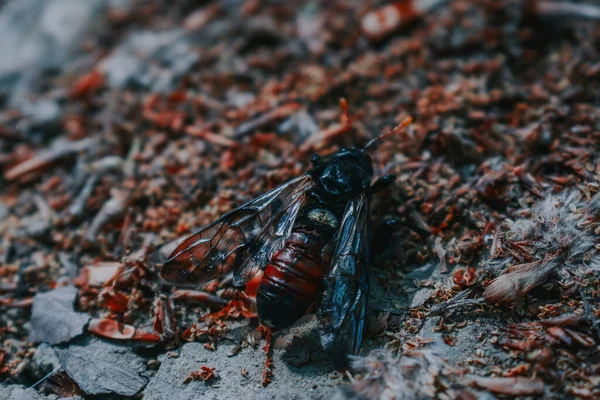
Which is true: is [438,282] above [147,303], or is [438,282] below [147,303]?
below

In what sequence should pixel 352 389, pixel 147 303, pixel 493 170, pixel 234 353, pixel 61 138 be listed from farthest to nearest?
pixel 61 138, pixel 493 170, pixel 147 303, pixel 234 353, pixel 352 389

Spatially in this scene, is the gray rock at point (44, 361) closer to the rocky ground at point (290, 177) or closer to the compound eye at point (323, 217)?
the rocky ground at point (290, 177)

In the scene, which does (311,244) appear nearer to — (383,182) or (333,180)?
(333,180)

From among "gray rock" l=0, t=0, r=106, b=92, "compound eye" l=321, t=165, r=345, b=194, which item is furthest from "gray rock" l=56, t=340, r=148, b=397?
"gray rock" l=0, t=0, r=106, b=92

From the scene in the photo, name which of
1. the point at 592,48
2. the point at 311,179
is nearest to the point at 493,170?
the point at 311,179

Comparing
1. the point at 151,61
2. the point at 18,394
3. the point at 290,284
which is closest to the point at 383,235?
the point at 290,284

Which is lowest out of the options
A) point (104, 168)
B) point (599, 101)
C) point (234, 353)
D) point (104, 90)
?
point (599, 101)

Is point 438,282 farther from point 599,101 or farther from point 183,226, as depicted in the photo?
point 599,101
